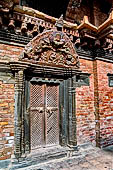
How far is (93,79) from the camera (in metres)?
4.23

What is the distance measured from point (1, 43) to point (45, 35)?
3.87 ft

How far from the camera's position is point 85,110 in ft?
13.0

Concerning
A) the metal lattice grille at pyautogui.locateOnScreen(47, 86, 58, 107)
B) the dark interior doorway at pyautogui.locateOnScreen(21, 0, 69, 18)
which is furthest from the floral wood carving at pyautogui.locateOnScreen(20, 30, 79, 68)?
the dark interior doorway at pyautogui.locateOnScreen(21, 0, 69, 18)

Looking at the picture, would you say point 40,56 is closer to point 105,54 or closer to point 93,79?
point 93,79

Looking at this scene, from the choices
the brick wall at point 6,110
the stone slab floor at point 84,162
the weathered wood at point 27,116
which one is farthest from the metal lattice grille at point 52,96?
the stone slab floor at point 84,162

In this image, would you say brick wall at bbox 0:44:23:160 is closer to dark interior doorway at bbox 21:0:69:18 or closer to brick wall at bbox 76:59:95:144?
brick wall at bbox 76:59:95:144

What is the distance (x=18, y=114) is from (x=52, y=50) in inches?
78.5

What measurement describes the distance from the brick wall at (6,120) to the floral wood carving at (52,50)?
0.94 m

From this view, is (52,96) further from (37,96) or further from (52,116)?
(52,116)

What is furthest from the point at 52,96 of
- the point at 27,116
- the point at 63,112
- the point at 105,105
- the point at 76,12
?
the point at 76,12

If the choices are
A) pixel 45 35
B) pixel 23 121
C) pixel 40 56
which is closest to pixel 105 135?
pixel 23 121

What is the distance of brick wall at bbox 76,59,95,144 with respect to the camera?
3839 millimetres

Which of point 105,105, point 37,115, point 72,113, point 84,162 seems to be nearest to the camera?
point 84,162

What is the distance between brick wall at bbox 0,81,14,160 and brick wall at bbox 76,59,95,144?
1.97 m
